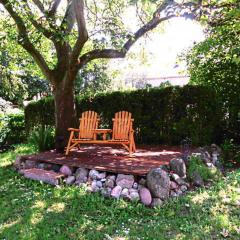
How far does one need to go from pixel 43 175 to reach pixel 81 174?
2.41ft

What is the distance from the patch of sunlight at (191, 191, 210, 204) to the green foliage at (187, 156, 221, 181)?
1.95 ft

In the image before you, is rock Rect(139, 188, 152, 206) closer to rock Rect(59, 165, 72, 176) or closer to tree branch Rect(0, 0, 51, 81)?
rock Rect(59, 165, 72, 176)

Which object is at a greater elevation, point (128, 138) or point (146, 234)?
point (128, 138)

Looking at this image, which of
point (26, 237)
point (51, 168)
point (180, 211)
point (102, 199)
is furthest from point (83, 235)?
point (51, 168)

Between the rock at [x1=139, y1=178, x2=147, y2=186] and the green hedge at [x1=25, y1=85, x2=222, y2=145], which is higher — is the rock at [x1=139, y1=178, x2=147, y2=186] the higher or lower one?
the lower one

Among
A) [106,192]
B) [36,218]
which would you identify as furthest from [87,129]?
[36,218]

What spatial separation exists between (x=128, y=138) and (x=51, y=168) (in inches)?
65.6

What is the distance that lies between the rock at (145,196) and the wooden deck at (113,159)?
0.90 ft

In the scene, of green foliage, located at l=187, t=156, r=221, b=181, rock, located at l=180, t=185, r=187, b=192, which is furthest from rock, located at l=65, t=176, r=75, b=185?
green foliage, located at l=187, t=156, r=221, b=181

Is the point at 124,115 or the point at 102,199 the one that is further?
the point at 124,115

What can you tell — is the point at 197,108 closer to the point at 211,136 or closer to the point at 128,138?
the point at 211,136

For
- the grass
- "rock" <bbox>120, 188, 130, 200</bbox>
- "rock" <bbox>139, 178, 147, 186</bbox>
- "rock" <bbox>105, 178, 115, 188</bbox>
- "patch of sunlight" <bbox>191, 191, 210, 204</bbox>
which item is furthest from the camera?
"rock" <bbox>105, 178, 115, 188</bbox>

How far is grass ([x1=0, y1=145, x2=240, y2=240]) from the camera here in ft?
13.4

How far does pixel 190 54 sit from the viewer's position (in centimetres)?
967
